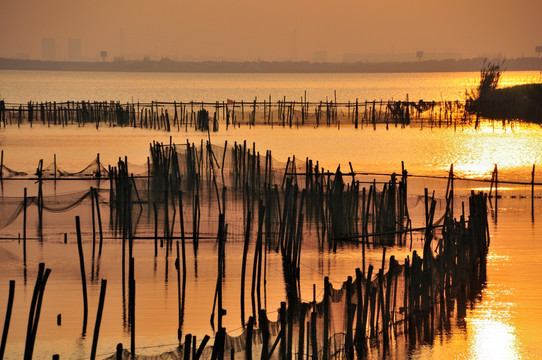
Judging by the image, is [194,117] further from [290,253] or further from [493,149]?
[290,253]

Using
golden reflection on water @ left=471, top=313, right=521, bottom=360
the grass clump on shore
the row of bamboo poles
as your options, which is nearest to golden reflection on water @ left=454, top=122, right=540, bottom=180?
the grass clump on shore

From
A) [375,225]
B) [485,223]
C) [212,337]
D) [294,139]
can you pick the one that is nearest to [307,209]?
[375,225]

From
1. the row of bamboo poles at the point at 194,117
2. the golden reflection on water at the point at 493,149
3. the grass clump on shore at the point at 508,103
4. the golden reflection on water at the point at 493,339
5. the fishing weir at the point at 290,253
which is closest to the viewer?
the fishing weir at the point at 290,253

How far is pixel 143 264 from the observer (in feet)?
54.7

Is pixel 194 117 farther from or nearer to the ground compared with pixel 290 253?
farther from the ground

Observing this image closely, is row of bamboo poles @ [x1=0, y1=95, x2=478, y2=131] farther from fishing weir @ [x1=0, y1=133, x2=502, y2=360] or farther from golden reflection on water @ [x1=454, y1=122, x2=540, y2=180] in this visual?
fishing weir @ [x1=0, y1=133, x2=502, y2=360]

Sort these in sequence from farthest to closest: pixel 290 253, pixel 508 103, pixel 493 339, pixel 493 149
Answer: pixel 508 103
pixel 493 149
pixel 290 253
pixel 493 339

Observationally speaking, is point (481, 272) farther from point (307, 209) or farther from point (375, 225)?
point (307, 209)

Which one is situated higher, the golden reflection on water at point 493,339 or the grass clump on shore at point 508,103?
the grass clump on shore at point 508,103

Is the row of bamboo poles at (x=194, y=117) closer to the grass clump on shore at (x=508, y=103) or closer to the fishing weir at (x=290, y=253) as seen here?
the grass clump on shore at (x=508, y=103)

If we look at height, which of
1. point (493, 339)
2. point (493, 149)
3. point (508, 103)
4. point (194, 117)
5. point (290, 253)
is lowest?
point (493, 339)

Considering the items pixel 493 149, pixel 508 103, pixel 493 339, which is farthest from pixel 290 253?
pixel 508 103

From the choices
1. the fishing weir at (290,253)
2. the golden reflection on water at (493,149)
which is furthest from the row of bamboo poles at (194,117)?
the fishing weir at (290,253)

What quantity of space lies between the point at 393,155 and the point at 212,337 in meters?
26.4
